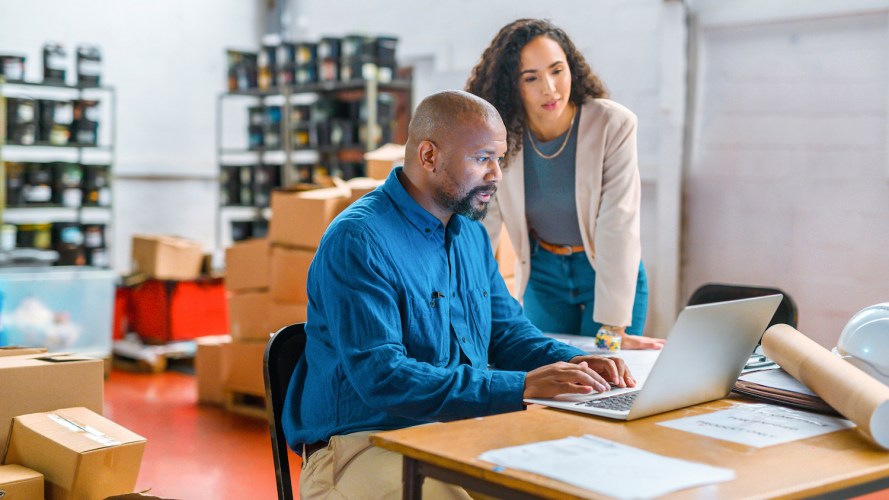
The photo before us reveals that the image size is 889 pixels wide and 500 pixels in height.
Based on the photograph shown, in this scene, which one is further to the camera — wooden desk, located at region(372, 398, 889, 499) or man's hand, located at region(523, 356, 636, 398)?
man's hand, located at region(523, 356, 636, 398)

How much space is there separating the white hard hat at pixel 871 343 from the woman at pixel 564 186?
884 mm

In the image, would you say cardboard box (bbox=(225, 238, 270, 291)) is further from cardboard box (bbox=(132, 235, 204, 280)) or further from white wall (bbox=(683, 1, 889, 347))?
white wall (bbox=(683, 1, 889, 347))

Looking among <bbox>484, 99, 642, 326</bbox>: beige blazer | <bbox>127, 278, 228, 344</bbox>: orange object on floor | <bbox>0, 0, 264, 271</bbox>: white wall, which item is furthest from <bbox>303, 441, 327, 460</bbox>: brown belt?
<bbox>0, 0, 264, 271</bbox>: white wall

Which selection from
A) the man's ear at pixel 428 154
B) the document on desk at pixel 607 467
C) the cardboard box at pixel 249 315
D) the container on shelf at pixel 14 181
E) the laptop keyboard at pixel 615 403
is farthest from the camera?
the container on shelf at pixel 14 181

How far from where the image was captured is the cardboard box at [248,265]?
4.89m

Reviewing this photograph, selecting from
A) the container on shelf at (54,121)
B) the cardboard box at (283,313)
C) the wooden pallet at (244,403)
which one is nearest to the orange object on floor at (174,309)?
the container on shelf at (54,121)

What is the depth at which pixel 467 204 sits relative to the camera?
1.93 metres

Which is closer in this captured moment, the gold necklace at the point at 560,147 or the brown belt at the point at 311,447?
the brown belt at the point at 311,447

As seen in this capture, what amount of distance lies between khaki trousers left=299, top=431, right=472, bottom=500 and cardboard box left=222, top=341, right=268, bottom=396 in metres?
3.17

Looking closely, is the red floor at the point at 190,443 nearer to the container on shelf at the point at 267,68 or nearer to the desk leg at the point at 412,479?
the desk leg at the point at 412,479

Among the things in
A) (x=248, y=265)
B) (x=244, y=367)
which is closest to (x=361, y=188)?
(x=248, y=265)

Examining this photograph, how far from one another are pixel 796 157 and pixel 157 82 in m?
5.07

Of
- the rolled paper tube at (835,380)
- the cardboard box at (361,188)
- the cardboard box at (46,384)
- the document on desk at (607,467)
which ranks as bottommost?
the cardboard box at (46,384)

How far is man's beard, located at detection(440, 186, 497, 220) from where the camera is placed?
1.93m
